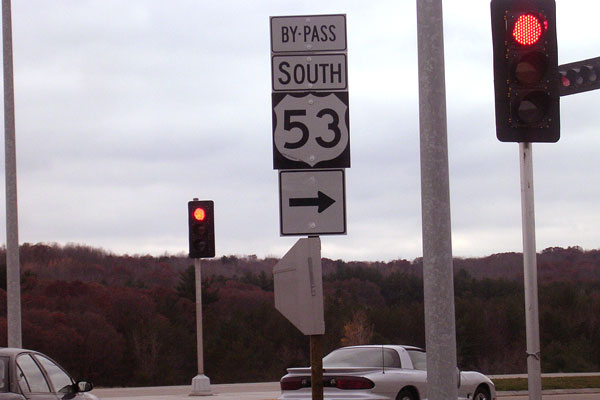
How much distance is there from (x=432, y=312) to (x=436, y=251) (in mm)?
431

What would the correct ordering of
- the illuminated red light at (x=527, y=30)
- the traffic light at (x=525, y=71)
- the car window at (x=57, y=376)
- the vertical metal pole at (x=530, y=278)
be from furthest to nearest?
the car window at (x=57, y=376), the illuminated red light at (x=527, y=30), the traffic light at (x=525, y=71), the vertical metal pole at (x=530, y=278)

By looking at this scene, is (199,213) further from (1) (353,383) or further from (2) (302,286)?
(2) (302,286)

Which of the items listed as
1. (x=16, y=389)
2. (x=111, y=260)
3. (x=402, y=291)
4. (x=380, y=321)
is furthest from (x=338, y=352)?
(x=111, y=260)

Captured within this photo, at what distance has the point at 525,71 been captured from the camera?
7961mm

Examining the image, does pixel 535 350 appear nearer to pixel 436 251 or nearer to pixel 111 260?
pixel 436 251

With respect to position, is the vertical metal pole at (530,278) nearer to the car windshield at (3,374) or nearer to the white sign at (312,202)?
the white sign at (312,202)

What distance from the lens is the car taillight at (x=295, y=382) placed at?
51.1 ft

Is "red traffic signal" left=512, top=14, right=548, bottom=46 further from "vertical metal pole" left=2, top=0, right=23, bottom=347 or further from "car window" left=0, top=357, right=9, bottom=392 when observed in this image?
"vertical metal pole" left=2, top=0, right=23, bottom=347

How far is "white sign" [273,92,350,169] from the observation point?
8.64 meters

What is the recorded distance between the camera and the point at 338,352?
16.5 metres

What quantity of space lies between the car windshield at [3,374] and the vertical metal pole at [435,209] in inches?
193

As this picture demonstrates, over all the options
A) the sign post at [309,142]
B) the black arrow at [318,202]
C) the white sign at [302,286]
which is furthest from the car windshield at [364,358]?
the black arrow at [318,202]

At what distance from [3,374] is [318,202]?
13.2 ft

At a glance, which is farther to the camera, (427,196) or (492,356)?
(492,356)
